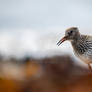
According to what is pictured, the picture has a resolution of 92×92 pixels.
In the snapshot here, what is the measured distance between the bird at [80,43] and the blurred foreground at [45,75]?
1.68ft

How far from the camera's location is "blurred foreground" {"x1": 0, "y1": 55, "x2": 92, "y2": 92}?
982 cm

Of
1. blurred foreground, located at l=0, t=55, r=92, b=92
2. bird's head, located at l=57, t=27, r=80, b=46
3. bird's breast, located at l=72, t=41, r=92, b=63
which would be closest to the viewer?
bird's breast, located at l=72, t=41, r=92, b=63

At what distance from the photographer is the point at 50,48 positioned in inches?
510

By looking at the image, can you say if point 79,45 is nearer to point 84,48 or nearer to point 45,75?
point 84,48

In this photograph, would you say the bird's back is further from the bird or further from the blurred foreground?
the blurred foreground

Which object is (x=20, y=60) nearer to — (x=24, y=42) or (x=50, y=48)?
(x=50, y=48)

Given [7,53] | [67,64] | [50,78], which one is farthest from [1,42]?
[50,78]

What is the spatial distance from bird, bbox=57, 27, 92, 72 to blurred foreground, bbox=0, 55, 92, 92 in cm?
51

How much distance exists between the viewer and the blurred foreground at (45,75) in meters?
9.82

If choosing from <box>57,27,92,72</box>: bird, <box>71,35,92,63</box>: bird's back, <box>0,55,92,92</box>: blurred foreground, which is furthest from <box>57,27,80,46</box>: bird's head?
<box>0,55,92,92</box>: blurred foreground

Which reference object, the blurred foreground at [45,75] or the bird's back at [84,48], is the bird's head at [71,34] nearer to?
the bird's back at [84,48]

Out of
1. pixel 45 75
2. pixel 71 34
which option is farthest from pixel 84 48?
pixel 45 75

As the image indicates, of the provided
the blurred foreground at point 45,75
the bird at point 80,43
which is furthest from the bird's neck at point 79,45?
the blurred foreground at point 45,75

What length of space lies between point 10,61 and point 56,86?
2616 mm
